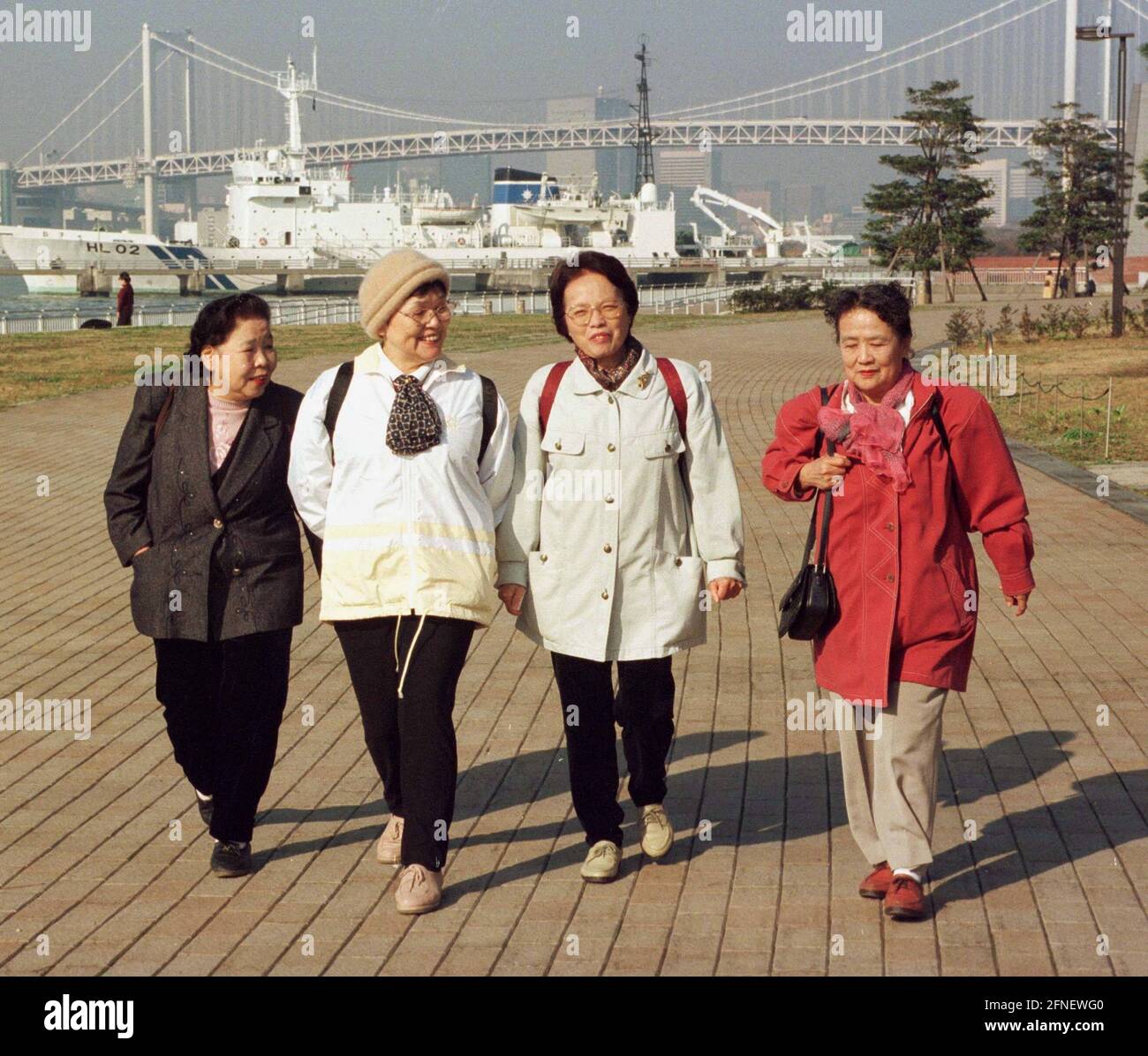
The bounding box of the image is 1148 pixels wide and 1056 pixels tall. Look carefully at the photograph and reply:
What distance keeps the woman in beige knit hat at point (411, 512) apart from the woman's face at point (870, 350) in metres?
0.84

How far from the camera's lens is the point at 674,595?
429 cm

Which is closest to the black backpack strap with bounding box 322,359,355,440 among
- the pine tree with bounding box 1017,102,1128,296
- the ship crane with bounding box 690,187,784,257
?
the pine tree with bounding box 1017,102,1128,296

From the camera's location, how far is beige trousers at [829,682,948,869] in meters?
4.03

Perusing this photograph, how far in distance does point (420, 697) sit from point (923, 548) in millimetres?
1238

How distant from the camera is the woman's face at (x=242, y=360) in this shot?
14.1ft

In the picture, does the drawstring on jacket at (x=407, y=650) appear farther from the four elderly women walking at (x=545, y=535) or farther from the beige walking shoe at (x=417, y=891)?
the beige walking shoe at (x=417, y=891)

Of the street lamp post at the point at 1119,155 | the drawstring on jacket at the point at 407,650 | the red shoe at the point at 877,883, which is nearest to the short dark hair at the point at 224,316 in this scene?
the drawstring on jacket at the point at 407,650

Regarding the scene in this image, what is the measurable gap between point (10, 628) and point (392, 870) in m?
3.73

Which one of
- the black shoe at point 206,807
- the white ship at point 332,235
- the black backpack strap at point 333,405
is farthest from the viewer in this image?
the white ship at point 332,235

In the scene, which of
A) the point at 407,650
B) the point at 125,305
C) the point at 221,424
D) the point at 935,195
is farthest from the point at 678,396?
the point at 935,195

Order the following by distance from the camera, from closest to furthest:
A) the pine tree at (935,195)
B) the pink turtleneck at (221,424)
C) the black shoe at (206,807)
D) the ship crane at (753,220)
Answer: the pink turtleneck at (221,424), the black shoe at (206,807), the pine tree at (935,195), the ship crane at (753,220)

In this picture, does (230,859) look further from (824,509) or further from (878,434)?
(878,434)

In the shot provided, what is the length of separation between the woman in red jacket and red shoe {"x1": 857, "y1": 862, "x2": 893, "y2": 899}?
49 mm
